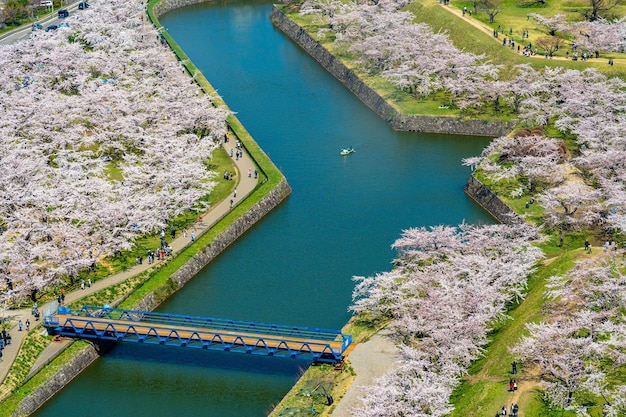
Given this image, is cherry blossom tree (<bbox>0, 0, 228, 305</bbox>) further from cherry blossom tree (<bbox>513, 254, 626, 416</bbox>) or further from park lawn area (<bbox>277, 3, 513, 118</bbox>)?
cherry blossom tree (<bbox>513, 254, 626, 416</bbox>)

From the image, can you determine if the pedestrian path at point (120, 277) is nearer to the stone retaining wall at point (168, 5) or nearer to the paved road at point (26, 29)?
the paved road at point (26, 29)

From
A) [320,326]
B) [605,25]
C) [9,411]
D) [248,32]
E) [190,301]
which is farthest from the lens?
[248,32]

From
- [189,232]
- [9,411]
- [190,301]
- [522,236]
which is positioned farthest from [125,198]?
[522,236]

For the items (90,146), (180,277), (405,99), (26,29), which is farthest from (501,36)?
(26,29)

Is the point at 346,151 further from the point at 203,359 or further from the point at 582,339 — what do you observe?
the point at 582,339

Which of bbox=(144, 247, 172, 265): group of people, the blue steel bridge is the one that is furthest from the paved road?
the blue steel bridge

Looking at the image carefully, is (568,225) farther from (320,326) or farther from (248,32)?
(248,32)
